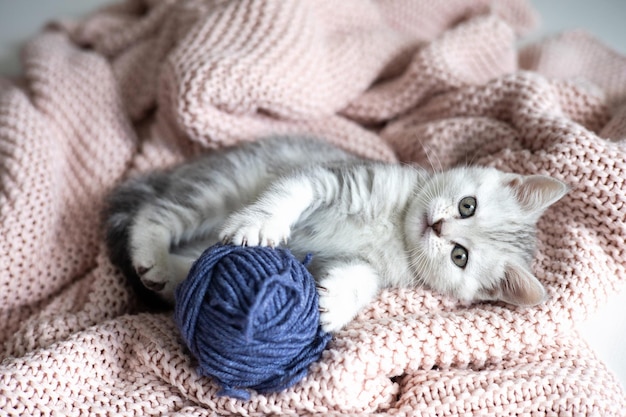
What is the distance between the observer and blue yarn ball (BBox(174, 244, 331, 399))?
0.88m

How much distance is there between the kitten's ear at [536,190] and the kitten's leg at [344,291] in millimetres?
392

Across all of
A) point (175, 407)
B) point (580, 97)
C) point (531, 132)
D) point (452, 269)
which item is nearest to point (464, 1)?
point (580, 97)

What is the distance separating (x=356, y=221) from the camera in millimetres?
1240

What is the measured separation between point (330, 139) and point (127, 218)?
2.14ft

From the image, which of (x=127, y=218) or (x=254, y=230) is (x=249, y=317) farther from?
(x=127, y=218)

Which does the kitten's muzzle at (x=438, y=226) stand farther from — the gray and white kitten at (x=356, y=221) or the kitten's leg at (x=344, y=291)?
the kitten's leg at (x=344, y=291)

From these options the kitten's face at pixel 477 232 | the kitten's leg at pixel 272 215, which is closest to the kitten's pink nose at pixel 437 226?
the kitten's face at pixel 477 232

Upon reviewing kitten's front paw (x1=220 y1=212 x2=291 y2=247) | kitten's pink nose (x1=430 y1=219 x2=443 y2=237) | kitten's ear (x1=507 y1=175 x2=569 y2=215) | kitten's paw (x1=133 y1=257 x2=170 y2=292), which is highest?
kitten's ear (x1=507 y1=175 x2=569 y2=215)

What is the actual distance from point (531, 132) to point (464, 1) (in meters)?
0.81

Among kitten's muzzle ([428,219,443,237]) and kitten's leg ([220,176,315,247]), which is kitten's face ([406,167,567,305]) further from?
kitten's leg ([220,176,315,247])

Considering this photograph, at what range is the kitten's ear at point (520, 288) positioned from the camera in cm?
106

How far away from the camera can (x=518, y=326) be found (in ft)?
3.52

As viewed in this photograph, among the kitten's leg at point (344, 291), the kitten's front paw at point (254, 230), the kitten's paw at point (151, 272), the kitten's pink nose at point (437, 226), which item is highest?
the kitten's front paw at point (254, 230)

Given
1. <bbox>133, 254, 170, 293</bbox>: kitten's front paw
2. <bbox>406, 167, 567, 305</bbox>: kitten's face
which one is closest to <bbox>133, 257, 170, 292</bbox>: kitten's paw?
<bbox>133, 254, 170, 293</bbox>: kitten's front paw
